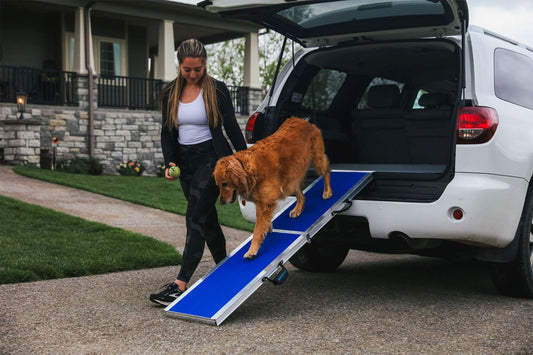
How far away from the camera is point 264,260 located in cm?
473

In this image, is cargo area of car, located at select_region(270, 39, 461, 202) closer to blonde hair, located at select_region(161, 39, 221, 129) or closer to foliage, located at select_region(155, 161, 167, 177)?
blonde hair, located at select_region(161, 39, 221, 129)

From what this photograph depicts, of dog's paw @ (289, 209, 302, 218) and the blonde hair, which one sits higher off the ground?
the blonde hair

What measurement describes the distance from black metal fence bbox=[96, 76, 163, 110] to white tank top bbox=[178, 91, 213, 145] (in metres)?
15.4

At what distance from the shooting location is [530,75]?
5645 millimetres

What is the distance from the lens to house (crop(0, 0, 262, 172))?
59.2 ft

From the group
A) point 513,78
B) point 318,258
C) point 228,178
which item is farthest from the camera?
point 318,258

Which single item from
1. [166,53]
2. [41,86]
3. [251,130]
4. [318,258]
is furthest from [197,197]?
[166,53]

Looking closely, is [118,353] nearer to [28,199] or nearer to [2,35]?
[28,199]

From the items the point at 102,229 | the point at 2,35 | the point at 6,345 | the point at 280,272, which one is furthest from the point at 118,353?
the point at 2,35

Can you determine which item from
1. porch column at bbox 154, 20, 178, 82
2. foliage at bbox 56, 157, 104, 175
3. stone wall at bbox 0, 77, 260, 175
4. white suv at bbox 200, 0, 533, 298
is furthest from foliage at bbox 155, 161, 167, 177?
white suv at bbox 200, 0, 533, 298

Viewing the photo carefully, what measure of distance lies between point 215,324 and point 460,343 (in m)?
1.51

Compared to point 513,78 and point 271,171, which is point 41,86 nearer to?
point 271,171

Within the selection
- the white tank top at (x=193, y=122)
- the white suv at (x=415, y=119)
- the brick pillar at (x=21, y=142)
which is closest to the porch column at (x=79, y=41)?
the brick pillar at (x=21, y=142)

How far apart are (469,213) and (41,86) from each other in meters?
16.7
